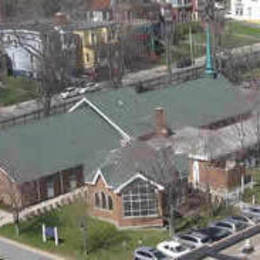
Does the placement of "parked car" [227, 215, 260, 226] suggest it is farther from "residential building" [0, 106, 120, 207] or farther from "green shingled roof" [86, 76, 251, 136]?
"green shingled roof" [86, 76, 251, 136]

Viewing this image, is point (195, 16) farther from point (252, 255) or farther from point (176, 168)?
point (252, 255)

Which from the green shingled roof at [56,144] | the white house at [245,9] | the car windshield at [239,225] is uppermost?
the white house at [245,9]

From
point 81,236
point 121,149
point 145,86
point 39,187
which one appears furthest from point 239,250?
point 145,86

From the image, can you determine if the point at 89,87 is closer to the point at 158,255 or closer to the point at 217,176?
the point at 217,176

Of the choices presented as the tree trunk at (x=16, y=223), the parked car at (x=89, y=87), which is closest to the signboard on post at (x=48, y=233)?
the tree trunk at (x=16, y=223)

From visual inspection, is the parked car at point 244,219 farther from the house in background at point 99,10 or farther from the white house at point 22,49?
the house in background at point 99,10

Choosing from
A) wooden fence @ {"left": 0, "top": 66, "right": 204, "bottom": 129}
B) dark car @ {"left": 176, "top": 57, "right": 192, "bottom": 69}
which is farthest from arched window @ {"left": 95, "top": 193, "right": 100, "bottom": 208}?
dark car @ {"left": 176, "top": 57, "right": 192, "bottom": 69}

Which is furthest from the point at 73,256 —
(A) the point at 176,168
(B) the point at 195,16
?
(B) the point at 195,16
